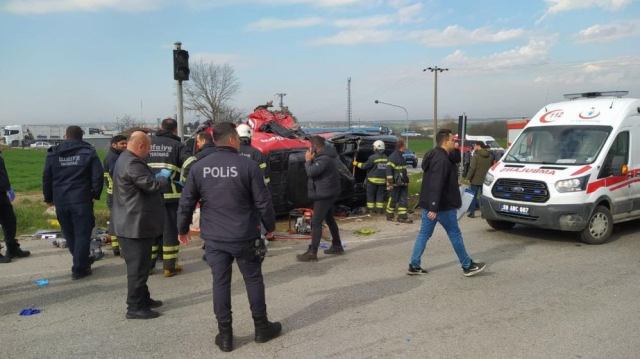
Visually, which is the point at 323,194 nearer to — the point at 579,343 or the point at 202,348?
the point at 202,348

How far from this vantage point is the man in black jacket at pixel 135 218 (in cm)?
483

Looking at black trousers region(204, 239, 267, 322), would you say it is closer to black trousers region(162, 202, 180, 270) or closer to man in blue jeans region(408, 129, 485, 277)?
black trousers region(162, 202, 180, 270)

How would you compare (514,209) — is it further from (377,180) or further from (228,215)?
(228,215)

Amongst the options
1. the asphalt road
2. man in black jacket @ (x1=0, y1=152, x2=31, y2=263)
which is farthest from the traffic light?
the asphalt road

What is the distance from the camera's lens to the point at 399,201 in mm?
10945

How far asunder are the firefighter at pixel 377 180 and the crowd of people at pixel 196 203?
3716 millimetres

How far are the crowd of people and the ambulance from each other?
245cm

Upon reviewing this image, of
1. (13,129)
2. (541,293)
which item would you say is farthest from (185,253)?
(13,129)

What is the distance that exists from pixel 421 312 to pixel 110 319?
3159 millimetres

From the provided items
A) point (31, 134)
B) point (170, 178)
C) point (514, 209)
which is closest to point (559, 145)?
point (514, 209)

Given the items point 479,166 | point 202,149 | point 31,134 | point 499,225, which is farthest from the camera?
point 31,134

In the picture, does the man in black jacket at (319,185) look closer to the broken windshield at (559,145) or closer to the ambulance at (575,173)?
the ambulance at (575,173)

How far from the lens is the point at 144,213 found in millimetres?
4895

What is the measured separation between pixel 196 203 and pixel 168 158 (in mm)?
2214
